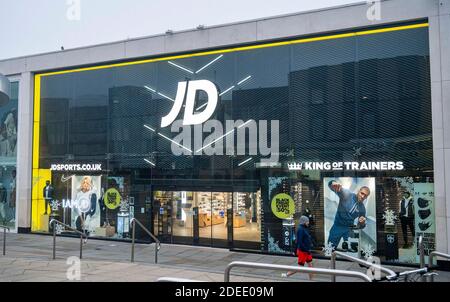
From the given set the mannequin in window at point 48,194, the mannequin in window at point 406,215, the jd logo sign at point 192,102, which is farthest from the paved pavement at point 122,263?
the jd logo sign at point 192,102

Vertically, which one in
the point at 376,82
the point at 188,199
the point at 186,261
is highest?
the point at 376,82

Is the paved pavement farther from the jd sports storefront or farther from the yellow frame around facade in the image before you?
the yellow frame around facade

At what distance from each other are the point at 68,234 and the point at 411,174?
45.3 ft

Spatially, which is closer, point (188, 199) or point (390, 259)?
point (390, 259)

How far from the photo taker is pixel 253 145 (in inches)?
625

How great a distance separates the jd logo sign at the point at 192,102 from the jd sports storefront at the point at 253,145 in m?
0.04

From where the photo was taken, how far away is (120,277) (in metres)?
9.89

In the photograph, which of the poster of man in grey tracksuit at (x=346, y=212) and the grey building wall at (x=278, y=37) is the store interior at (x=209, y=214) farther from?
the grey building wall at (x=278, y=37)

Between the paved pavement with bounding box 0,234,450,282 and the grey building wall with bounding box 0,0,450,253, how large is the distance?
2.50 meters

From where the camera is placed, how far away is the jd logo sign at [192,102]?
54.5 ft

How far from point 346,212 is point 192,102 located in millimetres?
6882
